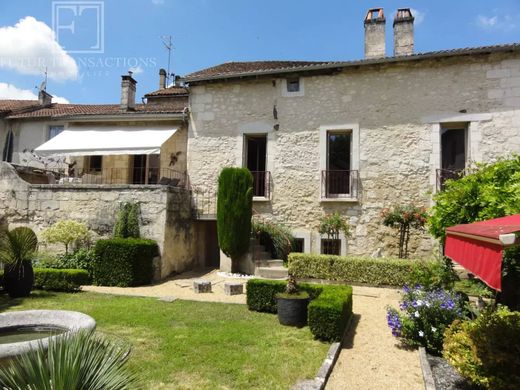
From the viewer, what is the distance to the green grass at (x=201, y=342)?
4.30m

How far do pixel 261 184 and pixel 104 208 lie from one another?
588cm

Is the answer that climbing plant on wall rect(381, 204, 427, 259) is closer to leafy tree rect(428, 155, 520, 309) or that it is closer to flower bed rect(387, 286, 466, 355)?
leafy tree rect(428, 155, 520, 309)

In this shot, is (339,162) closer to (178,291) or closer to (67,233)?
(178,291)

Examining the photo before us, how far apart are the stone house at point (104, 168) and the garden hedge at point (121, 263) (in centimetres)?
84

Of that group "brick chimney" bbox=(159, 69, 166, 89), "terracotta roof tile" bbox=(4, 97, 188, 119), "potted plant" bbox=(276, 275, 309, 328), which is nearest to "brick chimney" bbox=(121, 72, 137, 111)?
"terracotta roof tile" bbox=(4, 97, 188, 119)

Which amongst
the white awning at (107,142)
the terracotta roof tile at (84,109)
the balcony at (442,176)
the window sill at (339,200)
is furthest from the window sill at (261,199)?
the balcony at (442,176)

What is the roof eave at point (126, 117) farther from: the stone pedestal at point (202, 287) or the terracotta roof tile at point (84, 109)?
the stone pedestal at point (202, 287)

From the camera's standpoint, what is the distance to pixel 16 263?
8102mm

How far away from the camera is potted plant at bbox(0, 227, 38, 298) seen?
319 inches

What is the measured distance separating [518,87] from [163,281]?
1311 cm

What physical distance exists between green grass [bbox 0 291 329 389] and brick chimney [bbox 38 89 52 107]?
15019 millimetres

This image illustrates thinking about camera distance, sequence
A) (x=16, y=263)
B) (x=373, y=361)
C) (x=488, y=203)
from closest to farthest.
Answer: (x=373, y=361) < (x=488, y=203) < (x=16, y=263)

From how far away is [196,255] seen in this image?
1353cm

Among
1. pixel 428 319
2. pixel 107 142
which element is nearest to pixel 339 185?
pixel 428 319
